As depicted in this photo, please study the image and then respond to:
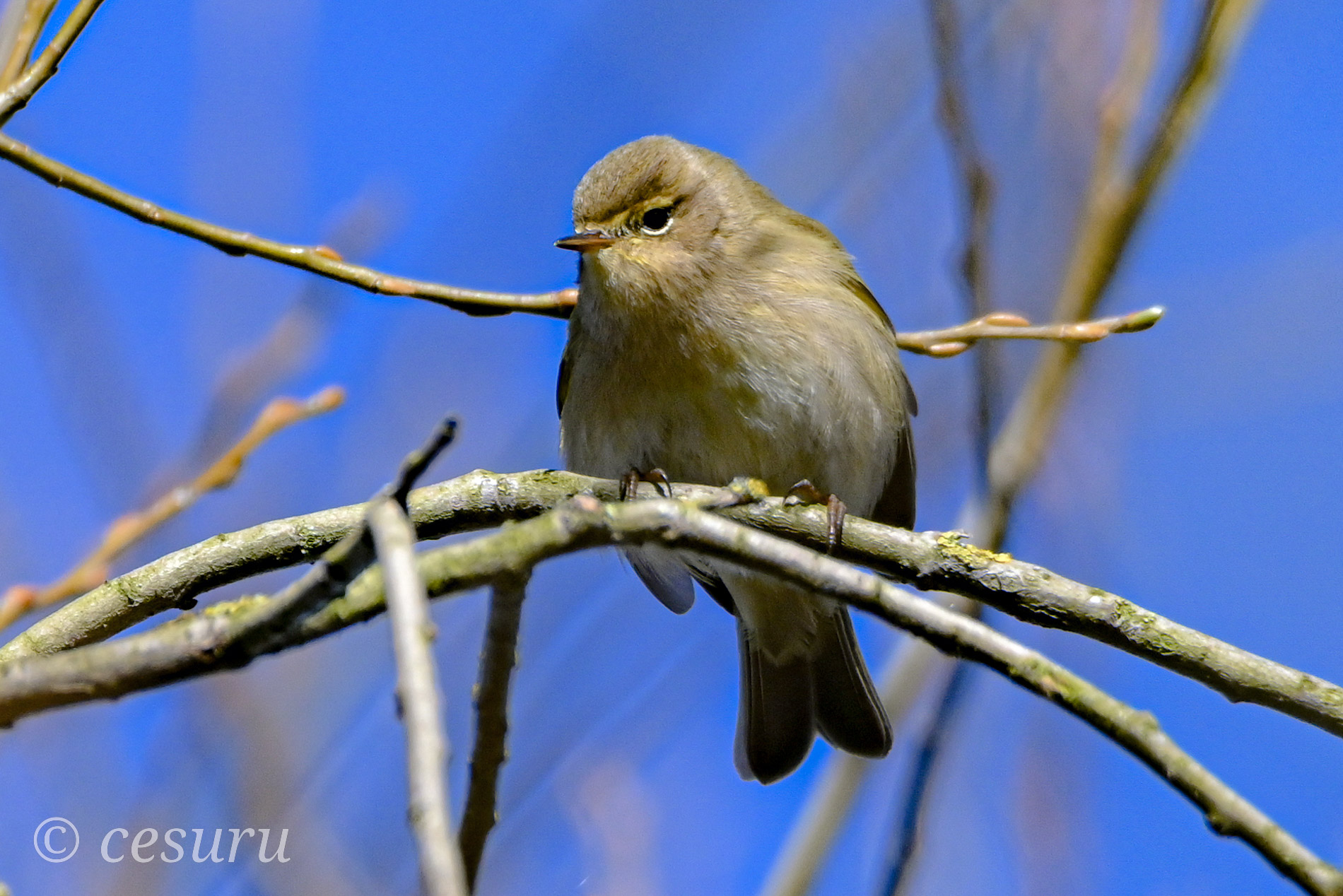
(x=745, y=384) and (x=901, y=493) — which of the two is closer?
(x=745, y=384)

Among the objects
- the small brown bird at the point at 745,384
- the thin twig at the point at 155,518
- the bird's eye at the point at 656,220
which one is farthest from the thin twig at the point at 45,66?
the bird's eye at the point at 656,220

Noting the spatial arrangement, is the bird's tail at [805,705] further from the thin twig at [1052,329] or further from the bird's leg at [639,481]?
the thin twig at [1052,329]

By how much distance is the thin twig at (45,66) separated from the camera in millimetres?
2512

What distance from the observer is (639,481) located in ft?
12.6

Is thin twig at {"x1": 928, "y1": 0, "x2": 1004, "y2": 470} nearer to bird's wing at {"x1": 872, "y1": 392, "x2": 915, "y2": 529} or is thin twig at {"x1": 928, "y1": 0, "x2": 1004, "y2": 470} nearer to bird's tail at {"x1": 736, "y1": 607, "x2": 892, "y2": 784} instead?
bird's wing at {"x1": 872, "y1": 392, "x2": 915, "y2": 529}

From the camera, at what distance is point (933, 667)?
418 cm

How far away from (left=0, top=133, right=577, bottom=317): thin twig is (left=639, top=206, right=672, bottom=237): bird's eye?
133 cm

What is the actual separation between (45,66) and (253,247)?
548 millimetres

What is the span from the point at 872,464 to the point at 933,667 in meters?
0.75

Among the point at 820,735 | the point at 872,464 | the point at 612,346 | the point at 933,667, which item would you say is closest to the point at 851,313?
the point at 872,464

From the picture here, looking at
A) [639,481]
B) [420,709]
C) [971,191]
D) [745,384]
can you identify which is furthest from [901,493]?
[420,709]

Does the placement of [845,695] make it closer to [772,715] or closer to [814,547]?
[772,715]

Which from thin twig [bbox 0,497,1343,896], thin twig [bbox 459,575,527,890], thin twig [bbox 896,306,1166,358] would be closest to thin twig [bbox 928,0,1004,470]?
thin twig [bbox 896,306,1166,358]

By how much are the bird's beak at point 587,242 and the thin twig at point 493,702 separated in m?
2.49
